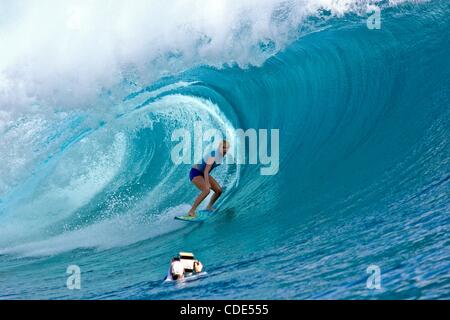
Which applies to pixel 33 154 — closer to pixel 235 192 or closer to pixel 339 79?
pixel 235 192

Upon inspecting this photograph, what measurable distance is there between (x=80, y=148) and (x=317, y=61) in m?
4.54

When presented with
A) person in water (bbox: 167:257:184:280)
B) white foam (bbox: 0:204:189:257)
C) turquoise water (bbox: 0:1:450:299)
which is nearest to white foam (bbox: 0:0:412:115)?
turquoise water (bbox: 0:1:450:299)

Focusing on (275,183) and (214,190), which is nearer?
(214,190)

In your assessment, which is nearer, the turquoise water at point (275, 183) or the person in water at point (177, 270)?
the turquoise water at point (275, 183)

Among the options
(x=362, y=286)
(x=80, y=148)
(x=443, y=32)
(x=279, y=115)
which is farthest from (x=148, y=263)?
(x=443, y=32)

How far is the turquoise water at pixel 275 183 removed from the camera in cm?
496

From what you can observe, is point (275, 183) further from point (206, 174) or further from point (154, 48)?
point (154, 48)

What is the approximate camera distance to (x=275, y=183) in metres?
8.41

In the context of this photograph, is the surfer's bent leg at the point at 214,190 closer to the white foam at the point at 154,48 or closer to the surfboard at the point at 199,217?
the surfboard at the point at 199,217

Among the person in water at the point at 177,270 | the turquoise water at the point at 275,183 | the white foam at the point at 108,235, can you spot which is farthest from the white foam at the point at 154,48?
the person in water at the point at 177,270

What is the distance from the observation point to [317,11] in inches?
431

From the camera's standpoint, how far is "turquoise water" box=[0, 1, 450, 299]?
4.96m

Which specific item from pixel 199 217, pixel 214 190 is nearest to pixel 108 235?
pixel 199 217

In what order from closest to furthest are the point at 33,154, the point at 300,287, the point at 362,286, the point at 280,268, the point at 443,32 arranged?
the point at 362,286
the point at 300,287
the point at 280,268
the point at 443,32
the point at 33,154
